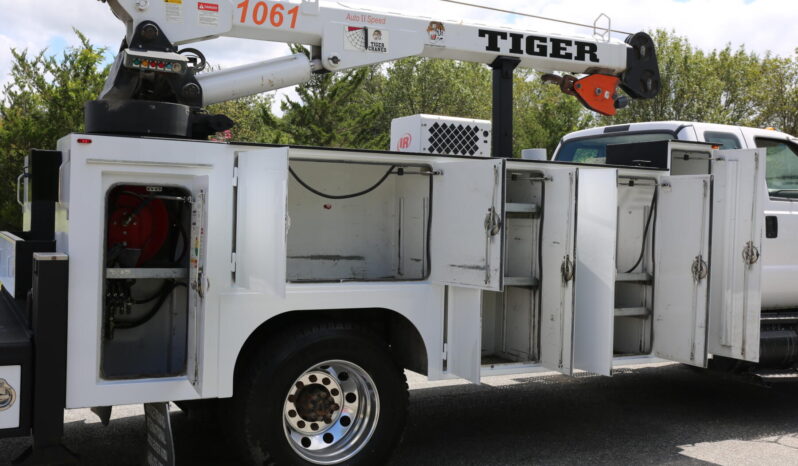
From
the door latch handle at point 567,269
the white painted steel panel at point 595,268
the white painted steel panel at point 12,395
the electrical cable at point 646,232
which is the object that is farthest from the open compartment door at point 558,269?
the white painted steel panel at point 12,395

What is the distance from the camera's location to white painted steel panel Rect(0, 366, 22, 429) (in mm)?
3898

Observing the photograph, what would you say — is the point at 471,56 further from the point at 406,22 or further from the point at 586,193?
the point at 586,193

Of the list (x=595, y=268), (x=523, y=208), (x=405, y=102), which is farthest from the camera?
(x=405, y=102)

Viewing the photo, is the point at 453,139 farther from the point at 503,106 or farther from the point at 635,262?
the point at 635,262

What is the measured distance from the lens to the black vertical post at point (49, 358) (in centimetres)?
396

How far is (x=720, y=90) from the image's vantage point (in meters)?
38.5

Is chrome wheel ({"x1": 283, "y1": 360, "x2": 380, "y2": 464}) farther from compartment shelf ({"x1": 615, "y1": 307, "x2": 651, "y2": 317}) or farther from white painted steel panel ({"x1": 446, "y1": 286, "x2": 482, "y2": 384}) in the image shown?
compartment shelf ({"x1": 615, "y1": 307, "x2": 651, "y2": 317})

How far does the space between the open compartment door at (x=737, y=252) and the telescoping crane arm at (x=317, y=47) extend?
4.38 ft

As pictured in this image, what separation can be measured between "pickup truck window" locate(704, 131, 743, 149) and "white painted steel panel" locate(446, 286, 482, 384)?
10.9 ft

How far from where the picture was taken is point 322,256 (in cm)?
563

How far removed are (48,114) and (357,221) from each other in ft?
44.4

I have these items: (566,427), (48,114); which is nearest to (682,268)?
(566,427)

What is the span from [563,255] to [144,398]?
2793mm

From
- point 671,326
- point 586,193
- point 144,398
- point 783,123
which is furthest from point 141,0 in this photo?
point 783,123
